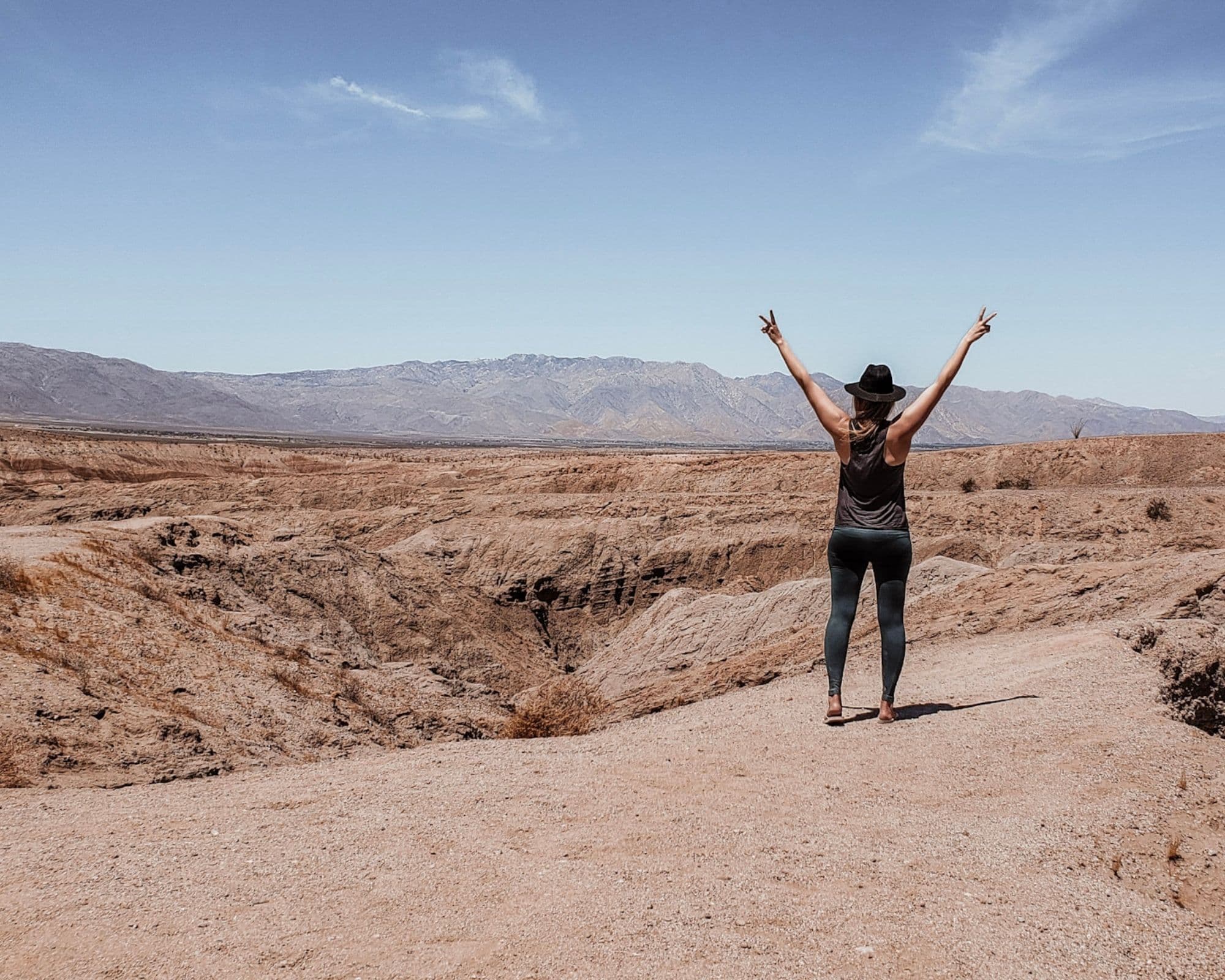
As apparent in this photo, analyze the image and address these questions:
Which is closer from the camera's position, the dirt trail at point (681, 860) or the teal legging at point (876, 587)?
the dirt trail at point (681, 860)

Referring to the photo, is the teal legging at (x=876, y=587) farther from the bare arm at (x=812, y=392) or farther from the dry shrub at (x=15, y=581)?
the dry shrub at (x=15, y=581)

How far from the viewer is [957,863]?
459cm

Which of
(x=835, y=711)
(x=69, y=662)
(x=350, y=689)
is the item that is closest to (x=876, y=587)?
(x=835, y=711)

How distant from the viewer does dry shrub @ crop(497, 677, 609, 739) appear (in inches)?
421

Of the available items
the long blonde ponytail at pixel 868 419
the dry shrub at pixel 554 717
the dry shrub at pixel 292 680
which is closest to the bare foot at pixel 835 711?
the long blonde ponytail at pixel 868 419

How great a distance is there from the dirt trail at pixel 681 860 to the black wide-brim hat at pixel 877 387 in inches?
92.1

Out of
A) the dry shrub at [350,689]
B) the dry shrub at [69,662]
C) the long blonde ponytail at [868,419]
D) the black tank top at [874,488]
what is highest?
the long blonde ponytail at [868,419]

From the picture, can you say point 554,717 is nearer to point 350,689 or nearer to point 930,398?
point 350,689

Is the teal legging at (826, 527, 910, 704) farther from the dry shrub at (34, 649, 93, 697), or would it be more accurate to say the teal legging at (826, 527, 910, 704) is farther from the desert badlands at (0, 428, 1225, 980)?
the dry shrub at (34, 649, 93, 697)

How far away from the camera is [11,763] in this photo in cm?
821

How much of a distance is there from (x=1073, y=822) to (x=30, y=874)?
208 inches

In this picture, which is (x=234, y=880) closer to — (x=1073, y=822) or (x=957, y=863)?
(x=957, y=863)

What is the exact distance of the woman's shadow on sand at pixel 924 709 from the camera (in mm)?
7184

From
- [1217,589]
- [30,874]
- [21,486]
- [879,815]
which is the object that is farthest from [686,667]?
[21,486]
